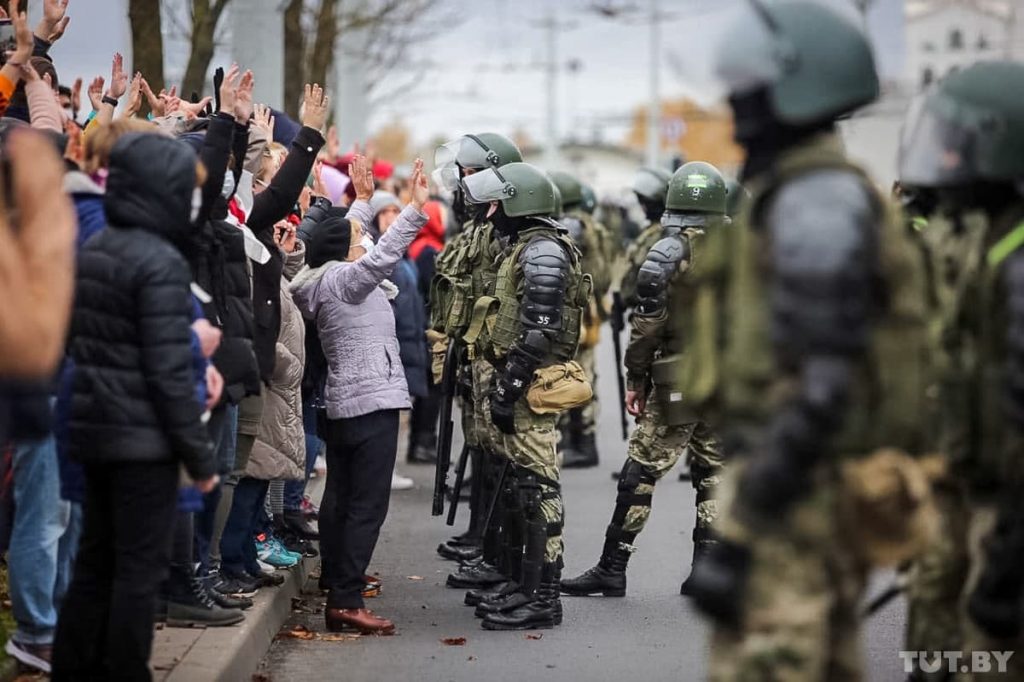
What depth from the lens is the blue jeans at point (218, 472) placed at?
7.60 meters

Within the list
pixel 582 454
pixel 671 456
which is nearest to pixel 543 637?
pixel 671 456

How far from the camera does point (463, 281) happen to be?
9.85m

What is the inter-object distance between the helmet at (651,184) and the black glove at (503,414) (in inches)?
232

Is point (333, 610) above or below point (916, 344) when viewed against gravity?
below

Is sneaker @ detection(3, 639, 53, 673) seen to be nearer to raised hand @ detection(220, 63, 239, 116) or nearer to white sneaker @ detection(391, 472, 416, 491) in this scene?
raised hand @ detection(220, 63, 239, 116)

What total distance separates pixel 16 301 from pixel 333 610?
12.5ft

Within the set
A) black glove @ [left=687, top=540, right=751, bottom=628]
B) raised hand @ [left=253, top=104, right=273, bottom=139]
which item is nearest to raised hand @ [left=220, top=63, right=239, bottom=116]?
raised hand @ [left=253, top=104, right=273, bottom=139]

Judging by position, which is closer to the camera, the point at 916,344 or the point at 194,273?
the point at 916,344

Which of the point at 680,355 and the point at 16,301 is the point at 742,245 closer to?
the point at 16,301

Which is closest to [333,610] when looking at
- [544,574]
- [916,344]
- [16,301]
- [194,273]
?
[544,574]

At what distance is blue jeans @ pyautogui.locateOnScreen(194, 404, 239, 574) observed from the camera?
Result: 760 cm

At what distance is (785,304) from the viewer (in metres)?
4.44

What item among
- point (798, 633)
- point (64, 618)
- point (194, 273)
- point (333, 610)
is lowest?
point (333, 610)

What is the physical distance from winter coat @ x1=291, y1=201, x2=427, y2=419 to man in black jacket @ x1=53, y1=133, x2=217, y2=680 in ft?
7.66
